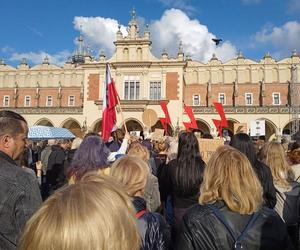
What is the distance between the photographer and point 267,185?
433 centimetres

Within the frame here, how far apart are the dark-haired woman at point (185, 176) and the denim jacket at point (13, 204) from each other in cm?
240

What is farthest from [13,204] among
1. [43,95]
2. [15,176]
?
[43,95]

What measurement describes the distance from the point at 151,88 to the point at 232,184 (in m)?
32.2

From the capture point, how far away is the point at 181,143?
197 inches

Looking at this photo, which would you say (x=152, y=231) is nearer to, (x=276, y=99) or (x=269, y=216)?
(x=269, y=216)

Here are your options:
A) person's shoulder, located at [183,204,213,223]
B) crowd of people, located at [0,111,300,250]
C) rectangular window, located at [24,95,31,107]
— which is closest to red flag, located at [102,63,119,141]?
crowd of people, located at [0,111,300,250]

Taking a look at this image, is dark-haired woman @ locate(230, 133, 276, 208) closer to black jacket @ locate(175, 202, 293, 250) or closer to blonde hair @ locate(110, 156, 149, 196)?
blonde hair @ locate(110, 156, 149, 196)

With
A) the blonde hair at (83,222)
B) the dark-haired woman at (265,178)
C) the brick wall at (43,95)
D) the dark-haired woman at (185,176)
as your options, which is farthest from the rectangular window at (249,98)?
the blonde hair at (83,222)

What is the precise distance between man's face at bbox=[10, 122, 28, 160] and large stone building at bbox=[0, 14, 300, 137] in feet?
98.0

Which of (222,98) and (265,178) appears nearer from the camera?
(265,178)

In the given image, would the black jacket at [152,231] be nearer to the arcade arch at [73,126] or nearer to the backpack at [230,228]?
the backpack at [230,228]

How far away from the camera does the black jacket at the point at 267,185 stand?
4309 mm

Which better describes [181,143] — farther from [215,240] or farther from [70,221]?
[70,221]

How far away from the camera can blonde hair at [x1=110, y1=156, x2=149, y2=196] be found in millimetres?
3320
